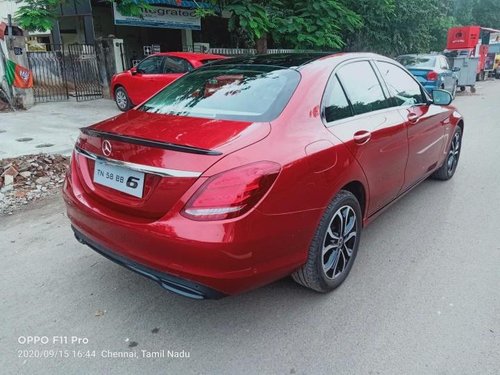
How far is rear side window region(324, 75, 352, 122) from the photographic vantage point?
2.93 meters

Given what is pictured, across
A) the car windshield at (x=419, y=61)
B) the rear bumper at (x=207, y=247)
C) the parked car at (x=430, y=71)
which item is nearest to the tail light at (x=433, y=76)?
the parked car at (x=430, y=71)

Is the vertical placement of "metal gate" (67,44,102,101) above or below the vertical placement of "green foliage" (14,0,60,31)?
below

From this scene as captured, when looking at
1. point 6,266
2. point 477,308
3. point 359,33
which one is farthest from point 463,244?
point 359,33

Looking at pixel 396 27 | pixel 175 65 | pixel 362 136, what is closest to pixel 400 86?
pixel 362 136

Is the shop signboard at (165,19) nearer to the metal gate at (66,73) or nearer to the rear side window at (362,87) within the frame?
the metal gate at (66,73)

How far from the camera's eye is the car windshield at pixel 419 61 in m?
13.6

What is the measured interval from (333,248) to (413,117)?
5.76 feet

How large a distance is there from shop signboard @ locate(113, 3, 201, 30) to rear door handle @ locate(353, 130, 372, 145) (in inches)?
495

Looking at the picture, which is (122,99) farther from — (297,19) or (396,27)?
(396,27)

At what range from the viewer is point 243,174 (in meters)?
2.21

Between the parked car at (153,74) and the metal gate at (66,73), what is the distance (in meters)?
2.42

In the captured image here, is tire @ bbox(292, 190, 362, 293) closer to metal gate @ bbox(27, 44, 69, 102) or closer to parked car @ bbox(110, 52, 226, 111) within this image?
parked car @ bbox(110, 52, 226, 111)

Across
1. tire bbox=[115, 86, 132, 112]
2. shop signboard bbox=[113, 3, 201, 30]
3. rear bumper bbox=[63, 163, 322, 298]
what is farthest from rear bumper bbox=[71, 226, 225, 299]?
shop signboard bbox=[113, 3, 201, 30]

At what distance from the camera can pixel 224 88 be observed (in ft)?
10.3
